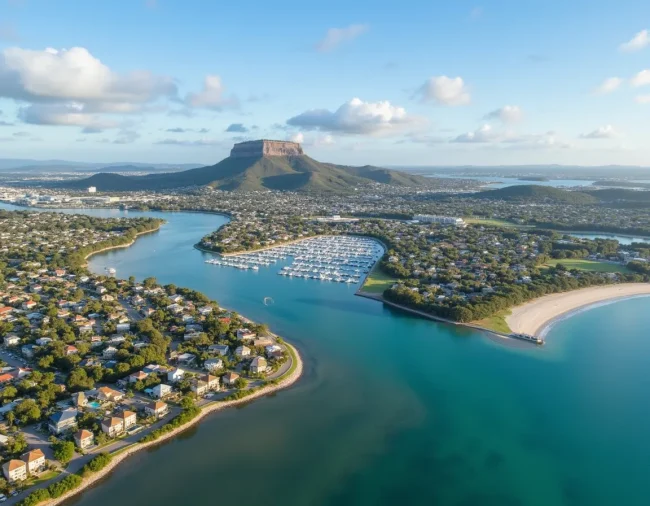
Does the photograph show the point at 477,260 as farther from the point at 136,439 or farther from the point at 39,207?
the point at 39,207

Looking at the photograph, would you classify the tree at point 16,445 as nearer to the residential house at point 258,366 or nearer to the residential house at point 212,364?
the residential house at point 212,364

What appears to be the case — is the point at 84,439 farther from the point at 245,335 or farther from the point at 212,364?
the point at 245,335

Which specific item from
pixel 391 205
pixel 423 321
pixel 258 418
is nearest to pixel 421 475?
pixel 258 418

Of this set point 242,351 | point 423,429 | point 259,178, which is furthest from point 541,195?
point 423,429

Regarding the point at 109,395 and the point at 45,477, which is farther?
the point at 109,395

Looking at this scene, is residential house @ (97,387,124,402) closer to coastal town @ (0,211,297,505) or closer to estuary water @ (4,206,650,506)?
coastal town @ (0,211,297,505)

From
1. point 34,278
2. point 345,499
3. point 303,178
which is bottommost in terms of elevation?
point 345,499
